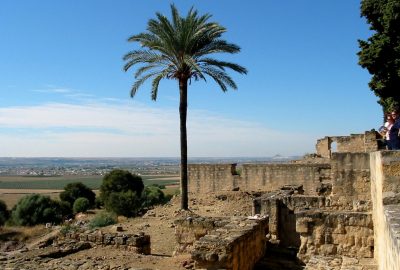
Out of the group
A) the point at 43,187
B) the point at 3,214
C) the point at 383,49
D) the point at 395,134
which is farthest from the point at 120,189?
the point at 43,187

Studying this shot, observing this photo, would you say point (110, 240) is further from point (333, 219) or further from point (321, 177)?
point (321, 177)

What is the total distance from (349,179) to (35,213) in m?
32.8

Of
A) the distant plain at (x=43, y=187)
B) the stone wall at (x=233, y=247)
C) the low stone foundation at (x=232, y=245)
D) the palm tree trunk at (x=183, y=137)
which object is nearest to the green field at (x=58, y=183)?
the distant plain at (x=43, y=187)

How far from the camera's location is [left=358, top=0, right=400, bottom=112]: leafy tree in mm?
16594

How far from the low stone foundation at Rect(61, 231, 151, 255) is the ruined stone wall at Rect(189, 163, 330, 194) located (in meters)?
8.68

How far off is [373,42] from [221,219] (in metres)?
11.6

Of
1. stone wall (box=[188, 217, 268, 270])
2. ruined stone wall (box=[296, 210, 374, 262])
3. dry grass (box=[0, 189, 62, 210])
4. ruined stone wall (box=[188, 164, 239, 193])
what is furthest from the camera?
dry grass (box=[0, 189, 62, 210])

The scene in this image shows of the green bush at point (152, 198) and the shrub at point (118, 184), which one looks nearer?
the green bush at point (152, 198)

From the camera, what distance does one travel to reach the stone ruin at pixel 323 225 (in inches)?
221

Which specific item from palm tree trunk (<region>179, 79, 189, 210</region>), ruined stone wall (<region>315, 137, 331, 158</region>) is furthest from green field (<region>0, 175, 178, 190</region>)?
palm tree trunk (<region>179, 79, 189, 210</region>)

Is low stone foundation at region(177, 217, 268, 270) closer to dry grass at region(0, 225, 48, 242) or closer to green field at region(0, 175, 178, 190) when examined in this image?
A: dry grass at region(0, 225, 48, 242)

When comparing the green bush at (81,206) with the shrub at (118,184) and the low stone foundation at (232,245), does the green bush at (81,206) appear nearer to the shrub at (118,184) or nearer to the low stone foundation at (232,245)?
the shrub at (118,184)

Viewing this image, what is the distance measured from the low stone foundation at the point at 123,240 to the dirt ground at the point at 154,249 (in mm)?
182

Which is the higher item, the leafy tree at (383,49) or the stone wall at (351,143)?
the leafy tree at (383,49)
